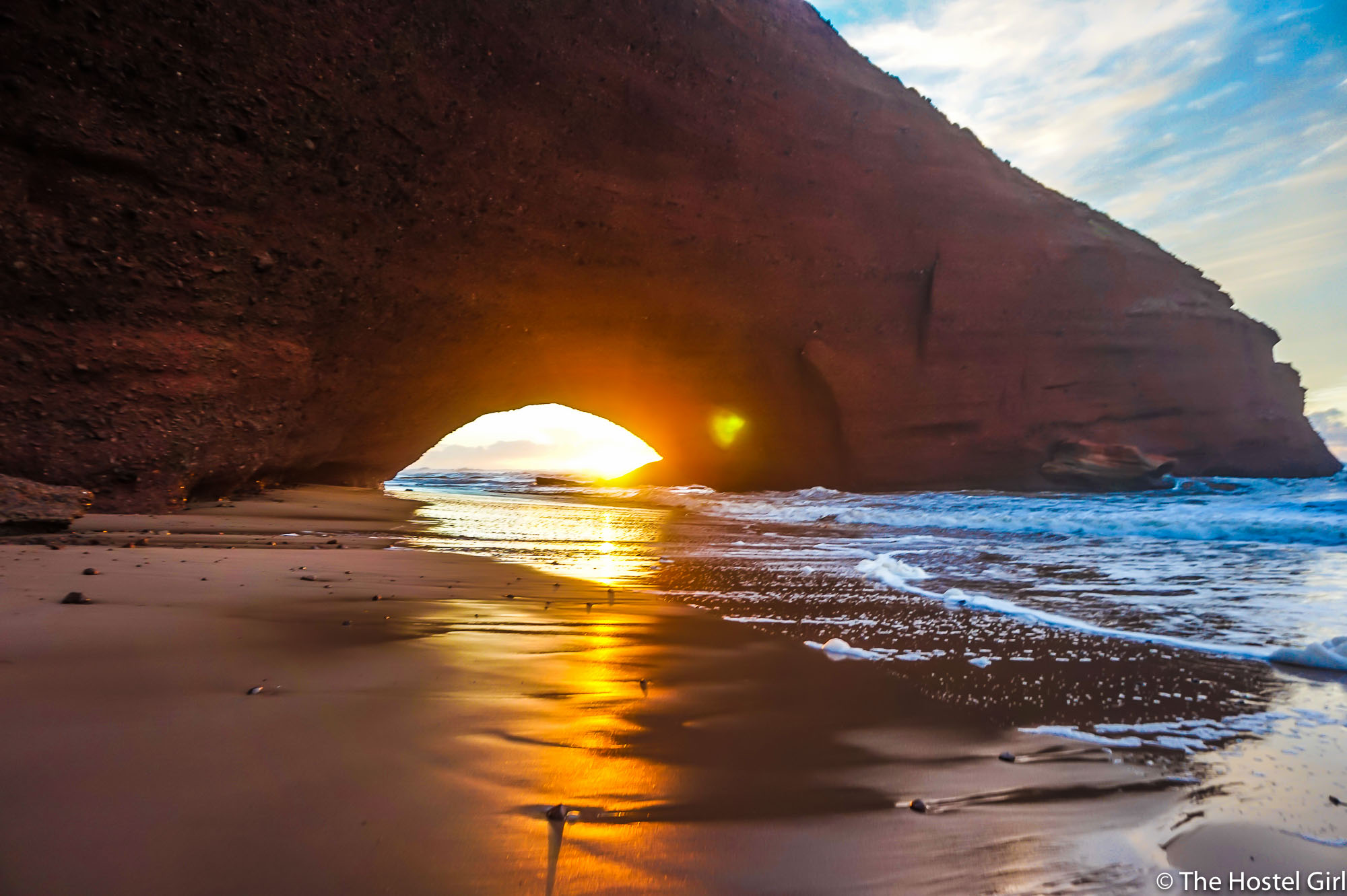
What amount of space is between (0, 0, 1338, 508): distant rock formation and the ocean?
12.1 feet

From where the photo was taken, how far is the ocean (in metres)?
1.88

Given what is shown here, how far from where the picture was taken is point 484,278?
443 inches

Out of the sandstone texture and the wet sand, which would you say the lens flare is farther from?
the wet sand

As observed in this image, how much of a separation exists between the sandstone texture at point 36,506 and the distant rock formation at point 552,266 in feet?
5.41

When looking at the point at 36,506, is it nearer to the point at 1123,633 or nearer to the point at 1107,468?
the point at 1123,633

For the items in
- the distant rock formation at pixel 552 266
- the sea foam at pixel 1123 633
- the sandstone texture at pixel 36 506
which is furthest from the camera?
the distant rock formation at pixel 552 266

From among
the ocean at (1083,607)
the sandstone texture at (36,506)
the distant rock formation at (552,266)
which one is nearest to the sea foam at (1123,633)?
the ocean at (1083,607)

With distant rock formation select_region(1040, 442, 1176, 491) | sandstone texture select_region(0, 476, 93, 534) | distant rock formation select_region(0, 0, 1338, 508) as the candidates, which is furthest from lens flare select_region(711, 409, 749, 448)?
sandstone texture select_region(0, 476, 93, 534)

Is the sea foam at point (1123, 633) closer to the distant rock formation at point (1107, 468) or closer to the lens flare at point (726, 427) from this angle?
the lens flare at point (726, 427)

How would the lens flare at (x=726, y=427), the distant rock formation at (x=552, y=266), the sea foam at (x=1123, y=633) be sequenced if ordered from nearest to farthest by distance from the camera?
the sea foam at (x=1123, y=633)
the distant rock formation at (x=552, y=266)
the lens flare at (x=726, y=427)

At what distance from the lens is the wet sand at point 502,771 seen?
3.48 ft

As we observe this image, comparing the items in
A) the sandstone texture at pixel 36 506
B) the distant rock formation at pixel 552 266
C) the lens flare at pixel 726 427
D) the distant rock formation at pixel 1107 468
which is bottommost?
the sandstone texture at pixel 36 506

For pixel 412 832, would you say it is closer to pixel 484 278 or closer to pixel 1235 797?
pixel 1235 797

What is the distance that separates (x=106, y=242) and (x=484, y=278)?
522 centimetres
